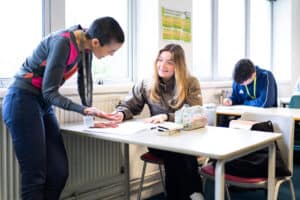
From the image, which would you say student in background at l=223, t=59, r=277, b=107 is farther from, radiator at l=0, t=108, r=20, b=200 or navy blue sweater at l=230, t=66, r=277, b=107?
radiator at l=0, t=108, r=20, b=200

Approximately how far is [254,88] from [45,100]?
8.19 feet

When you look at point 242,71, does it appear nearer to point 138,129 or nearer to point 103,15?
point 103,15

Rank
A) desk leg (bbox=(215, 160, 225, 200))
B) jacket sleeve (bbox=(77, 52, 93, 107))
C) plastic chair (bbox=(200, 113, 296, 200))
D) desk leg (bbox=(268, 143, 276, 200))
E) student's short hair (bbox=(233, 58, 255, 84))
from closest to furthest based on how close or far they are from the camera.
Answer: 1. desk leg (bbox=(215, 160, 225, 200))
2. desk leg (bbox=(268, 143, 276, 200))
3. plastic chair (bbox=(200, 113, 296, 200))
4. jacket sleeve (bbox=(77, 52, 93, 107))
5. student's short hair (bbox=(233, 58, 255, 84))

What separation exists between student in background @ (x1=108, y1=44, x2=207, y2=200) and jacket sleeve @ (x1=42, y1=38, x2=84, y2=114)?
584 mm

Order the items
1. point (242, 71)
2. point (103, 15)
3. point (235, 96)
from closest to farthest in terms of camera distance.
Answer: point (103, 15) → point (242, 71) → point (235, 96)

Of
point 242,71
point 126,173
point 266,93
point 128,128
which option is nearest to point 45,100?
point 128,128

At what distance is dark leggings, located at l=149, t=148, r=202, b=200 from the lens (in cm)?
207

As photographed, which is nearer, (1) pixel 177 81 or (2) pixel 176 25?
(1) pixel 177 81

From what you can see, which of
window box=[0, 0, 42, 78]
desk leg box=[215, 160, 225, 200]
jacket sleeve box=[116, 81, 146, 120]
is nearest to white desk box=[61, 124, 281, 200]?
desk leg box=[215, 160, 225, 200]

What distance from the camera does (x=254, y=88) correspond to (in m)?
3.65

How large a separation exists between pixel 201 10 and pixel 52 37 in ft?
9.13

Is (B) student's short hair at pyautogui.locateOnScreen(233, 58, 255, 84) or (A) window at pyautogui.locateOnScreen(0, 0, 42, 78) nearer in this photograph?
(A) window at pyautogui.locateOnScreen(0, 0, 42, 78)

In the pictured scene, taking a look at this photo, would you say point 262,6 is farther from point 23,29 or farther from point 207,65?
point 23,29

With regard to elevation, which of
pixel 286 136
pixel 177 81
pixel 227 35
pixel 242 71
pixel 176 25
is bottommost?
pixel 286 136
